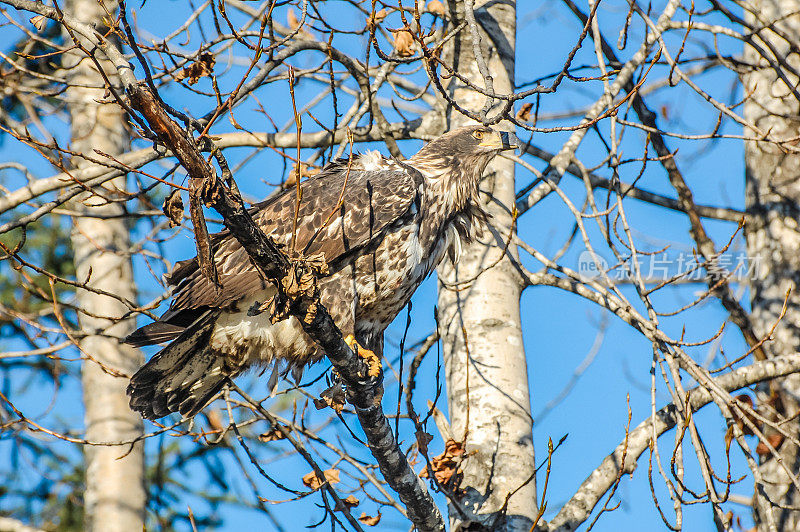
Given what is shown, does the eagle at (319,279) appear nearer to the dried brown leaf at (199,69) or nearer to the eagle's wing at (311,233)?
the eagle's wing at (311,233)

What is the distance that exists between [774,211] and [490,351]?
2.97 m

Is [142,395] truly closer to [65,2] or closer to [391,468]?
[391,468]

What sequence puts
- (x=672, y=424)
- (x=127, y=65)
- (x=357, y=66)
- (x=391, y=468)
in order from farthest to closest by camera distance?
1. (x=357, y=66)
2. (x=672, y=424)
3. (x=391, y=468)
4. (x=127, y=65)

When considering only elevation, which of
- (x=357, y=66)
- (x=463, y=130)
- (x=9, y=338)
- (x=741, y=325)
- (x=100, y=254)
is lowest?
(x=741, y=325)

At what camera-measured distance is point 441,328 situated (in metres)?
4.97

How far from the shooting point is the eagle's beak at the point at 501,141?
480 centimetres

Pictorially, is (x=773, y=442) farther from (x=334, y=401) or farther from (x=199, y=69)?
(x=199, y=69)

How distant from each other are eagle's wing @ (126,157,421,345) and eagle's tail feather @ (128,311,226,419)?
0.10 metres

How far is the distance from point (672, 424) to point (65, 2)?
652cm

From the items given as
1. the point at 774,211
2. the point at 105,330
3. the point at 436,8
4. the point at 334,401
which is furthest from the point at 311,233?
the point at 774,211

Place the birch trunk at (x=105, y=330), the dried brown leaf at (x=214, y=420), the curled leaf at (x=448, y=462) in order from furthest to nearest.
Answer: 1. the dried brown leaf at (x=214, y=420)
2. the birch trunk at (x=105, y=330)
3. the curled leaf at (x=448, y=462)

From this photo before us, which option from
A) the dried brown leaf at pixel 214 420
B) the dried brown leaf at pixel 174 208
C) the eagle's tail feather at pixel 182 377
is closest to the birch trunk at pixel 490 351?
the eagle's tail feather at pixel 182 377

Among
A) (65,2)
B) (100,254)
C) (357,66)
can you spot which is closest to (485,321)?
(357,66)

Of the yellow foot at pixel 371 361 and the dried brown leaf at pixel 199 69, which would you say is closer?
the yellow foot at pixel 371 361
